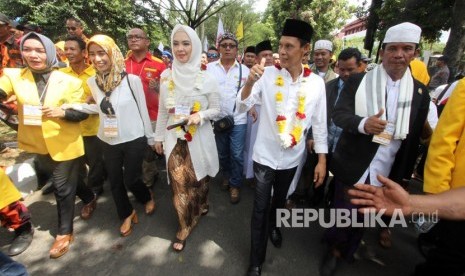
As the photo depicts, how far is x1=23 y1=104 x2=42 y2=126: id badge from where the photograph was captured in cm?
257

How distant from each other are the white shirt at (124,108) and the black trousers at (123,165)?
0.09 m

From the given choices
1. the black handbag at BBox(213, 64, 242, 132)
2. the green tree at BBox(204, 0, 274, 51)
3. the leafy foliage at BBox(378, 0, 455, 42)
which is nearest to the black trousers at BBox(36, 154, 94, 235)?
the black handbag at BBox(213, 64, 242, 132)

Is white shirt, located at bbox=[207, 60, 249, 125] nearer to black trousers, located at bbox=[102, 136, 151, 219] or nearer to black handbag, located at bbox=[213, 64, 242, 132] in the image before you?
black handbag, located at bbox=[213, 64, 242, 132]

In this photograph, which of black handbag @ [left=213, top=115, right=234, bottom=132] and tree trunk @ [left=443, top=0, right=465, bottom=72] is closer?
black handbag @ [left=213, top=115, right=234, bottom=132]

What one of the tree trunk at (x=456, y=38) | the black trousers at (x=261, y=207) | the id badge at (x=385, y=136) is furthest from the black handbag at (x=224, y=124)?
the tree trunk at (x=456, y=38)

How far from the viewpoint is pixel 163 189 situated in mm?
4301

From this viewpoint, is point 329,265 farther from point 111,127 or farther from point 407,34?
point 111,127

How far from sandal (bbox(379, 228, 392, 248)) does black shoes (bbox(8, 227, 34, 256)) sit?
3.91 m

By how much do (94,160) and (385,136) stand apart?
139 inches

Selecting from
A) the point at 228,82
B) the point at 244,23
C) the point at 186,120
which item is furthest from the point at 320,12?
the point at 186,120

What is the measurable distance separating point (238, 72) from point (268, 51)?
999 millimetres

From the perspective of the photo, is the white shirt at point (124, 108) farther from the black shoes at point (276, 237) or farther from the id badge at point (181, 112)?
the black shoes at point (276, 237)

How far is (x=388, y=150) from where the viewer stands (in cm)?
246

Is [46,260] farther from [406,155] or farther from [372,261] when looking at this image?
[406,155]
